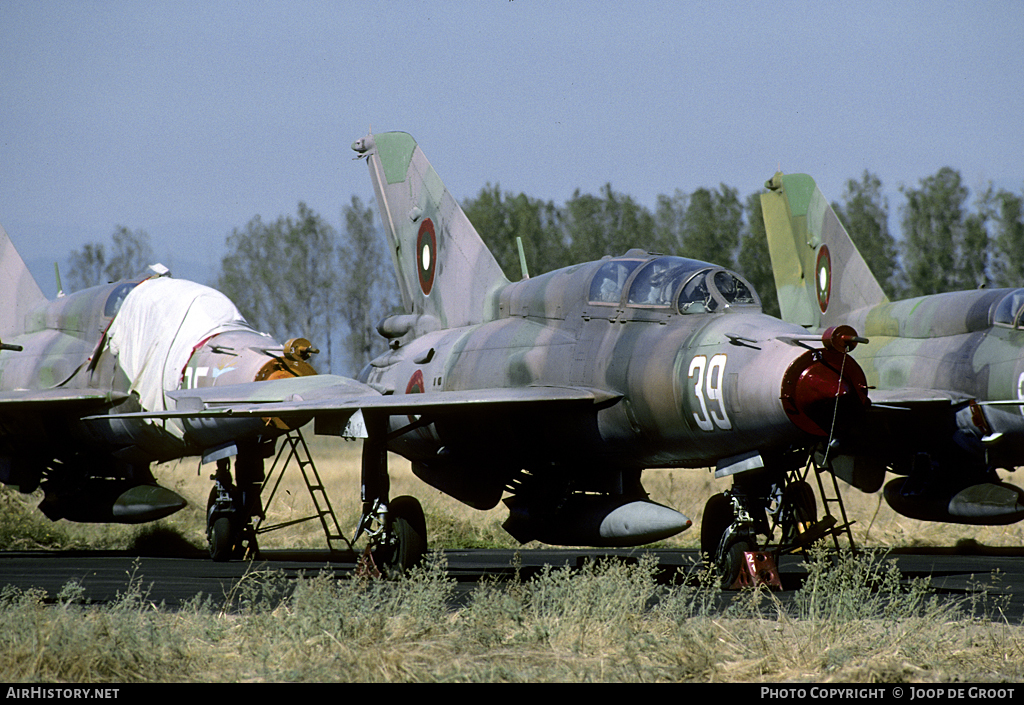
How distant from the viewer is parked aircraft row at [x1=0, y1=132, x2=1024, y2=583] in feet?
35.4

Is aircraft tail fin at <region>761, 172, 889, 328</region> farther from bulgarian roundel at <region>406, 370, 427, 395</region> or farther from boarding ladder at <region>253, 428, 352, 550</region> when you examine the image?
boarding ladder at <region>253, 428, 352, 550</region>

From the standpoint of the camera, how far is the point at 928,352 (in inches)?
671

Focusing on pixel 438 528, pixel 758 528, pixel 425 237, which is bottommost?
pixel 438 528

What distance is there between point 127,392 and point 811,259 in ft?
40.1

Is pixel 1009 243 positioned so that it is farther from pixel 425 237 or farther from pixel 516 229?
pixel 425 237

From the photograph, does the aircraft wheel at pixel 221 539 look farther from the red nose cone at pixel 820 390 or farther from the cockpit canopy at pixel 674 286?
the red nose cone at pixel 820 390

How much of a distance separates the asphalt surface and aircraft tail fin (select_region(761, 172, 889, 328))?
4746mm

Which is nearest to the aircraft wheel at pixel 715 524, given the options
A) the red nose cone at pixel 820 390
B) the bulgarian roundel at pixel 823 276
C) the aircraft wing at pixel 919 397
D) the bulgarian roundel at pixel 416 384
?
the red nose cone at pixel 820 390

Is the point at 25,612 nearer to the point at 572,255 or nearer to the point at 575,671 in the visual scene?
the point at 575,671

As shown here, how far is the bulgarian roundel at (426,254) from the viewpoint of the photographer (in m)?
16.5

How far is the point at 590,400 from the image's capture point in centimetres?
1152

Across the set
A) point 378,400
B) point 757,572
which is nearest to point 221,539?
point 378,400

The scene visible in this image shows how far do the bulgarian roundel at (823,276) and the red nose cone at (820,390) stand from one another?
11.4 meters
